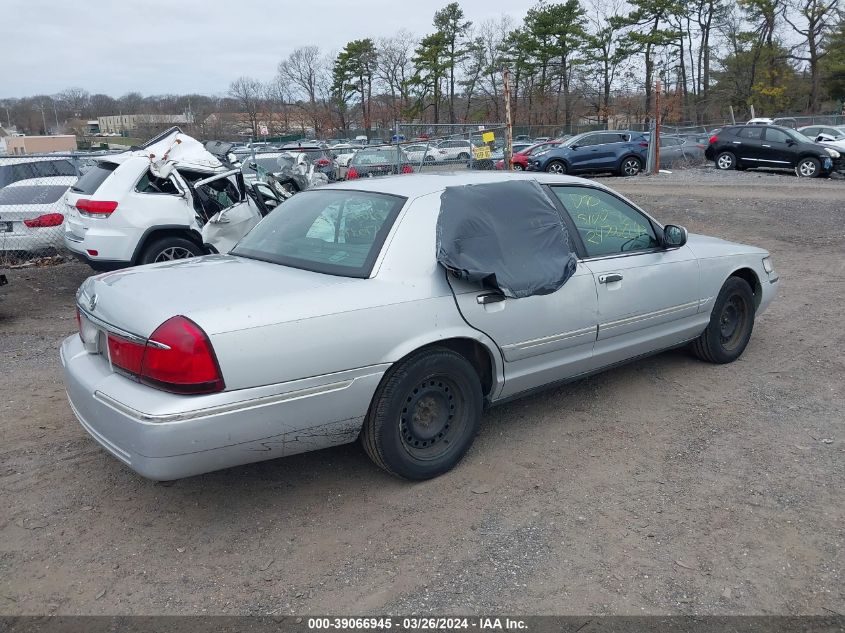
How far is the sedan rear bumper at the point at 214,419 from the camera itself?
288 centimetres

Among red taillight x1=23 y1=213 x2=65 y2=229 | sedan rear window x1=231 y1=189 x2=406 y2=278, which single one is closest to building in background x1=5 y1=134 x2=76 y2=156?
red taillight x1=23 y1=213 x2=65 y2=229

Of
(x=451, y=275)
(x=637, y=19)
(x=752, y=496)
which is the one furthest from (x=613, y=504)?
(x=637, y=19)

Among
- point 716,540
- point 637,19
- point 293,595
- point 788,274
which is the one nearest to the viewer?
point 293,595

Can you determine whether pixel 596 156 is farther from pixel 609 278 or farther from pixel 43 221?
pixel 609 278

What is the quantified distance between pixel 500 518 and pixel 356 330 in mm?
1152

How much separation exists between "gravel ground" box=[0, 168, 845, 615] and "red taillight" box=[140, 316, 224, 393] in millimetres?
811

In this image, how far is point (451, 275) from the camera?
3658 mm

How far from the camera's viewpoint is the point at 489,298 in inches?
147

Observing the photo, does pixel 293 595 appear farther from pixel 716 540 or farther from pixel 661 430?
pixel 661 430

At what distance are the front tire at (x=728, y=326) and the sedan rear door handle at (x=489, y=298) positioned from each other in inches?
89.0

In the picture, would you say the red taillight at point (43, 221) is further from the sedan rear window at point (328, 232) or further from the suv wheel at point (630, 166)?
the suv wheel at point (630, 166)

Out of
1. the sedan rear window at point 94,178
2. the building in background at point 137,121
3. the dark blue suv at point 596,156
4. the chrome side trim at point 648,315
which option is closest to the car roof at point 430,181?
the chrome side trim at point 648,315

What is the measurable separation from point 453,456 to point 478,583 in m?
0.93

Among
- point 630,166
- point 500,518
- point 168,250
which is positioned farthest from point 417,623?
point 630,166
